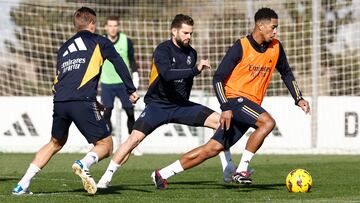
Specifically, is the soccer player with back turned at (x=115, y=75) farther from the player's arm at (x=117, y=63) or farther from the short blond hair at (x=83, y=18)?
the player's arm at (x=117, y=63)

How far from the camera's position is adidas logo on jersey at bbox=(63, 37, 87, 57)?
11062 millimetres

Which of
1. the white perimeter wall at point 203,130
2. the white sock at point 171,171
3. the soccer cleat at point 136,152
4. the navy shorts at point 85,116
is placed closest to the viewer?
the navy shorts at point 85,116

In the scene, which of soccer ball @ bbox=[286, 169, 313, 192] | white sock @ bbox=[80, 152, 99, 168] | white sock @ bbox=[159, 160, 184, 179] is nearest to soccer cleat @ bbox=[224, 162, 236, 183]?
white sock @ bbox=[159, 160, 184, 179]

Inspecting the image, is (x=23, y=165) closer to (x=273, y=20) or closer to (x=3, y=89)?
(x=273, y=20)

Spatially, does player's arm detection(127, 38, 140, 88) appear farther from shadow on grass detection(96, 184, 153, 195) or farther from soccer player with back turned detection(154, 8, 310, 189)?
soccer player with back turned detection(154, 8, 310, 189)

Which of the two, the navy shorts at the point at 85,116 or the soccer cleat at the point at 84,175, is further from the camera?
the navy shorts at the point at 85,116

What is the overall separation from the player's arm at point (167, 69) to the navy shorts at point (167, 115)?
556 mm

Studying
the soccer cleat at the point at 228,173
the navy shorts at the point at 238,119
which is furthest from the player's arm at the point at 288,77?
the soccer cleat at the point at 228,173

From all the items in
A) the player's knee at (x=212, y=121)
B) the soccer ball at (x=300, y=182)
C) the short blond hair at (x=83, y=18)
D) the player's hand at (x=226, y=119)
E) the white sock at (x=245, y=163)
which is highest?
the short blond hair at (x=83, y=18)

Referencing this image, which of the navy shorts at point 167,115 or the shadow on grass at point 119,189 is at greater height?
the navy shorts at point 167,115

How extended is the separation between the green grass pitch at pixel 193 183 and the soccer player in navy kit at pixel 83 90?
1.66ft

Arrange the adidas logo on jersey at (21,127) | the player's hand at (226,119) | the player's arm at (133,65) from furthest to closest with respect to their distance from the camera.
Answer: the adidas logo on jersey at (21,127)
the player's arm at (133,65)
the player's hand at (226,119)

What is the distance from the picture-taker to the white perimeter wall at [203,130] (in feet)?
68.0

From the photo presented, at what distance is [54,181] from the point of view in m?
13.1
